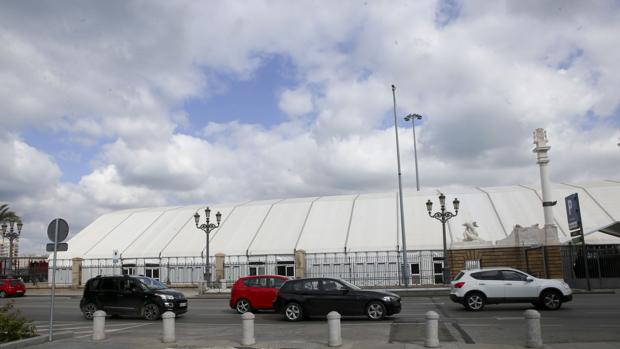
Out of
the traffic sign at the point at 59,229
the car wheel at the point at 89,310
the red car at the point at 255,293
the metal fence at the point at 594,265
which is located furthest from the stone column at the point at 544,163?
the traffic sign at the point at 59,229

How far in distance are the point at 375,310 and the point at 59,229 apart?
9.02m

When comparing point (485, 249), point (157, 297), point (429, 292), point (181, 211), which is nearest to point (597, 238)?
point (485, 249)

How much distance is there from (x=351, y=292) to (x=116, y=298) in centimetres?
856

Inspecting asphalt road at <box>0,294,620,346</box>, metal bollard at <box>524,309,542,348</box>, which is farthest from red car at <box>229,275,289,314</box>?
metal bollard at <box>524,309,542,348</box>

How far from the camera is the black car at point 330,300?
Answer: 16.0m

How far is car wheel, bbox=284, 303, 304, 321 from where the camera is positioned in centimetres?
1656

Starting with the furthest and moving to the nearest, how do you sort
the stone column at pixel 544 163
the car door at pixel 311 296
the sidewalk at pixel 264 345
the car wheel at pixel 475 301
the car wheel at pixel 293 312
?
1. the stone column at pixel 544 163
2. the car wheel at pixel 475 301
3. the car wheel at pixel 293 312
4. the car door at pixel 311 296
5. the sidewalk at pixel 264 345

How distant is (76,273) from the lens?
Answer: 42938 mm

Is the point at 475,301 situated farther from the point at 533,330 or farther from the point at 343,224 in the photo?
the point at 343,224

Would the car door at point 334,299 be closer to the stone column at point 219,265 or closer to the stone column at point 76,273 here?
the stone column at point 219,265

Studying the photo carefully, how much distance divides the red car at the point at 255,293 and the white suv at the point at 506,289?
260 inches

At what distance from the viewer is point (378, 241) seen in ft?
128

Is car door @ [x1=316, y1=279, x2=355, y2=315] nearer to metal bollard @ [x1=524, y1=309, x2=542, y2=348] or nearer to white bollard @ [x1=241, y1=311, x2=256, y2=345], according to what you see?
white bollard @ [x1=241, y1=311, x2=256, y2=345]

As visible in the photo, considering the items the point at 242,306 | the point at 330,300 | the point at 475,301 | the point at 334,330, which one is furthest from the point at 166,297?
the point at 475,301
